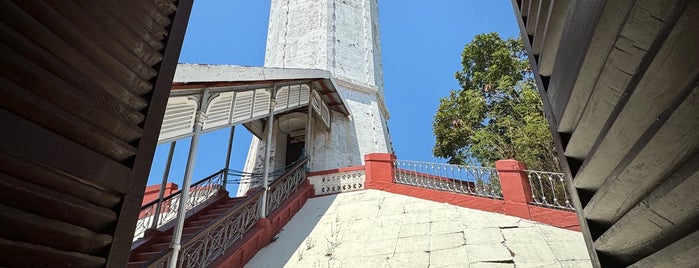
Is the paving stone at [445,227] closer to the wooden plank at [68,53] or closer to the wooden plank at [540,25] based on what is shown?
the wooden plank at [540,25]

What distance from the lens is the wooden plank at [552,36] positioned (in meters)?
1.86

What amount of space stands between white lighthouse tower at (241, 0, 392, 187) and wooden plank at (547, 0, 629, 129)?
10.6 m

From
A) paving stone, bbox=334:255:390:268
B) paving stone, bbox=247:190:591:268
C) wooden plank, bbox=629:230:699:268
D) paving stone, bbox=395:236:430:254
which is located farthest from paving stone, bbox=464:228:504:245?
wooden plank, bbox=629:230:699:268

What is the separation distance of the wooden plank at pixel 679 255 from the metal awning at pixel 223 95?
495 centimetres

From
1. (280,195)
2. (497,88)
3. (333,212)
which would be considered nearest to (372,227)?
(333,212)

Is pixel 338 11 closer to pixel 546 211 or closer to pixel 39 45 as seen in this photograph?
pixel 546 211

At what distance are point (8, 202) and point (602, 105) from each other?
220cm

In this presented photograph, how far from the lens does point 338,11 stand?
16.3m

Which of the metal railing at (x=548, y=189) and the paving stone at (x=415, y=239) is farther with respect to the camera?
the metal railing at (x=548, y=189)

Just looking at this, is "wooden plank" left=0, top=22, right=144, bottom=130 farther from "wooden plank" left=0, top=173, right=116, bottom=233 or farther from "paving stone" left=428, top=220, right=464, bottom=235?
"paving stone" left=428, top=220, right=464, bottom=235

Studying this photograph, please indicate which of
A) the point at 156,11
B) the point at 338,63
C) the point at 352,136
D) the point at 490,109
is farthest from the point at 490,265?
the point at 338,63

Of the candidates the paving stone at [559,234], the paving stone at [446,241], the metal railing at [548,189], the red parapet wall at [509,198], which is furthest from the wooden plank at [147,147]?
the metal railing at [548,189]

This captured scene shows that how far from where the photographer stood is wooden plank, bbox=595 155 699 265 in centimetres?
119

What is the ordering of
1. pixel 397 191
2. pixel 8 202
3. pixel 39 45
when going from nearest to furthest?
pixel 8 202 → pixel 39 45 → pixel 397 191
